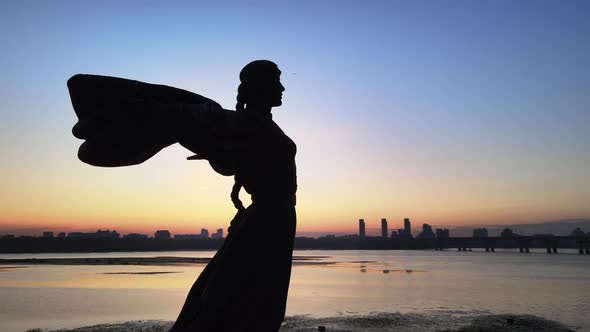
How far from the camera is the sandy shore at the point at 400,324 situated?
734 inches

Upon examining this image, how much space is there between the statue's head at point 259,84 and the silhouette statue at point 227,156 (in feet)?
0.53

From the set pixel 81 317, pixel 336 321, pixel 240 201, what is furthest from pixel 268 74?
pixel 81 317

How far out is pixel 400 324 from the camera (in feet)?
67.3

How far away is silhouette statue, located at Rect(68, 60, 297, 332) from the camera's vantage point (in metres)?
3.64

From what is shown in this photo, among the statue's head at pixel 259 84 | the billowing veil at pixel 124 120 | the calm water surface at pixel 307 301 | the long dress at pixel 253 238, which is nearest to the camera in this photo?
the long dress at pixel 253 238

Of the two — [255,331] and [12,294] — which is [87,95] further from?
[12,294]

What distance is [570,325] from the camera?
20812 millimetres

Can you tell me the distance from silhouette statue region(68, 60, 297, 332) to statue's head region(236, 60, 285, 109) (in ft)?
0.53

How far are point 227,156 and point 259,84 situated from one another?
0.65m

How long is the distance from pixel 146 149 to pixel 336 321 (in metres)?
18.3

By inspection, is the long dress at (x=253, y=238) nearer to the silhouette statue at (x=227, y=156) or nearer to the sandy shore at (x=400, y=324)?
the silhouette statue at (x=227, y=156)

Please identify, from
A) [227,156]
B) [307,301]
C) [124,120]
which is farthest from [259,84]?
[307,301]

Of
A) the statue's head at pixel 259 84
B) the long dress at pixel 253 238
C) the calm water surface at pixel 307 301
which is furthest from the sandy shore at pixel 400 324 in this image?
the statue's head at pixel 259 84

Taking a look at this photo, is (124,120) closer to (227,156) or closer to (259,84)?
(227,156)
